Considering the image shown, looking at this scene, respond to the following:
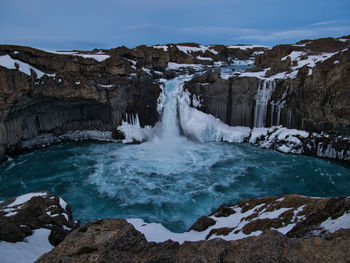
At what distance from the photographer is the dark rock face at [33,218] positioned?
5.36 meters

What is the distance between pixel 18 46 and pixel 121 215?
16.7m

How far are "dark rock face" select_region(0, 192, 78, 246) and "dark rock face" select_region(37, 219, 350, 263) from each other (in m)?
3.00

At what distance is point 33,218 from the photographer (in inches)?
260

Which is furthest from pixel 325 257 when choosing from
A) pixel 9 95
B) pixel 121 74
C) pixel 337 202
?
pixel 121 74

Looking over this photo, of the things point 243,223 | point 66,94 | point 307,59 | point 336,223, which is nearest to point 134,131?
point 66,94

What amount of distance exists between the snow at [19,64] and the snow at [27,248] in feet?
53.5

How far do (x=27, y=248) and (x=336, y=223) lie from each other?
617 centimetres

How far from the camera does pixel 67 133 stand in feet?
75.4

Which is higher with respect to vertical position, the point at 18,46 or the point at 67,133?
the point at 18,46

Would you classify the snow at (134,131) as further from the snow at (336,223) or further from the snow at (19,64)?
the snow at (336,223)

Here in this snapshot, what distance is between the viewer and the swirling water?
40.7ft

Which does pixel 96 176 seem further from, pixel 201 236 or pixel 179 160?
pixel 201 236

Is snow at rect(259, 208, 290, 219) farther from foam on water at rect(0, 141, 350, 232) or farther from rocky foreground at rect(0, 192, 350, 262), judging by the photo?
foam on water at rect(0, 141, 350, 232)

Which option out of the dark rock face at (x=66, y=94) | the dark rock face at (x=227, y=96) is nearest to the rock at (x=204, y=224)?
the dark rock face at (x=227, y=96)
